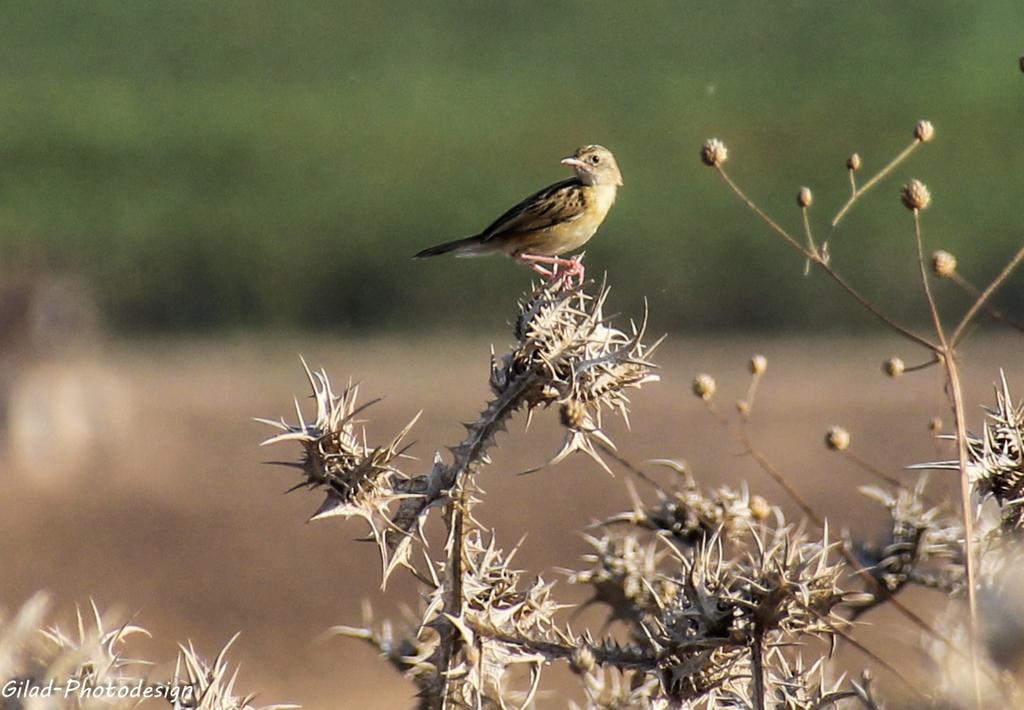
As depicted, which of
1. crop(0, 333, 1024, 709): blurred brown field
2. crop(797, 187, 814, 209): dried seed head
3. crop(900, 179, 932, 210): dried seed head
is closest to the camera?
crop(900, 179, 932, 210): dried seed head

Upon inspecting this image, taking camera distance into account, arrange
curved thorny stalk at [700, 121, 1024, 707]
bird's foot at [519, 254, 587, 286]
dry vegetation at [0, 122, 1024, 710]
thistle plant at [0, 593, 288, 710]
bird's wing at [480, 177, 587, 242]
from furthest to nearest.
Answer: bird's wing at [480, 177, 587, 242]
bird's foot at [519, 254, 587, 286]
dry vegetation at [0, 122, 1024, 710]
curved thorny stalk at [700, 121, 1024, 707]
thistle plant at [0, 593, 288, 710]

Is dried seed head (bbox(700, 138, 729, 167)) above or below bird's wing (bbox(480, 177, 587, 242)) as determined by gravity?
below

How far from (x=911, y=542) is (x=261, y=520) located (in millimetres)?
17222

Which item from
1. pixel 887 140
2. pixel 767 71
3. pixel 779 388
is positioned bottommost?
pixel 779 388

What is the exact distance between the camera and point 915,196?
3.76m

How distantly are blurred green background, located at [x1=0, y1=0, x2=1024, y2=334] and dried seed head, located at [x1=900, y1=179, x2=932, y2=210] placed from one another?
26.5 meters

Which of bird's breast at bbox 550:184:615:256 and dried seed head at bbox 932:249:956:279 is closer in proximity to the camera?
dried seed head at bbox 932:249:956:279

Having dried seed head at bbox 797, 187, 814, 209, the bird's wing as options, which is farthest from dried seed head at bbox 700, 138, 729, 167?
the bird's wing

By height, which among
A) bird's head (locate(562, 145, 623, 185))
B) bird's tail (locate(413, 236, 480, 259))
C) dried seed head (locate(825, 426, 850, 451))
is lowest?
dried seed head (locate(825, 426, 850, 451))

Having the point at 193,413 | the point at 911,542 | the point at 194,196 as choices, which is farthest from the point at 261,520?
the point at 194,196

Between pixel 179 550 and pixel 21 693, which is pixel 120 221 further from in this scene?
pixel 21 693

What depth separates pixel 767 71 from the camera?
57.5 metres

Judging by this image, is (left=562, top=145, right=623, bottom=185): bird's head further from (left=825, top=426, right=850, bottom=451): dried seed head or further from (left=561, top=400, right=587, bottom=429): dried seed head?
(left=561, top=400, right=587, bottom=429): dried seed head

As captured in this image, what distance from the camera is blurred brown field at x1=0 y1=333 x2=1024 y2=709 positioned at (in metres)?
16.2
